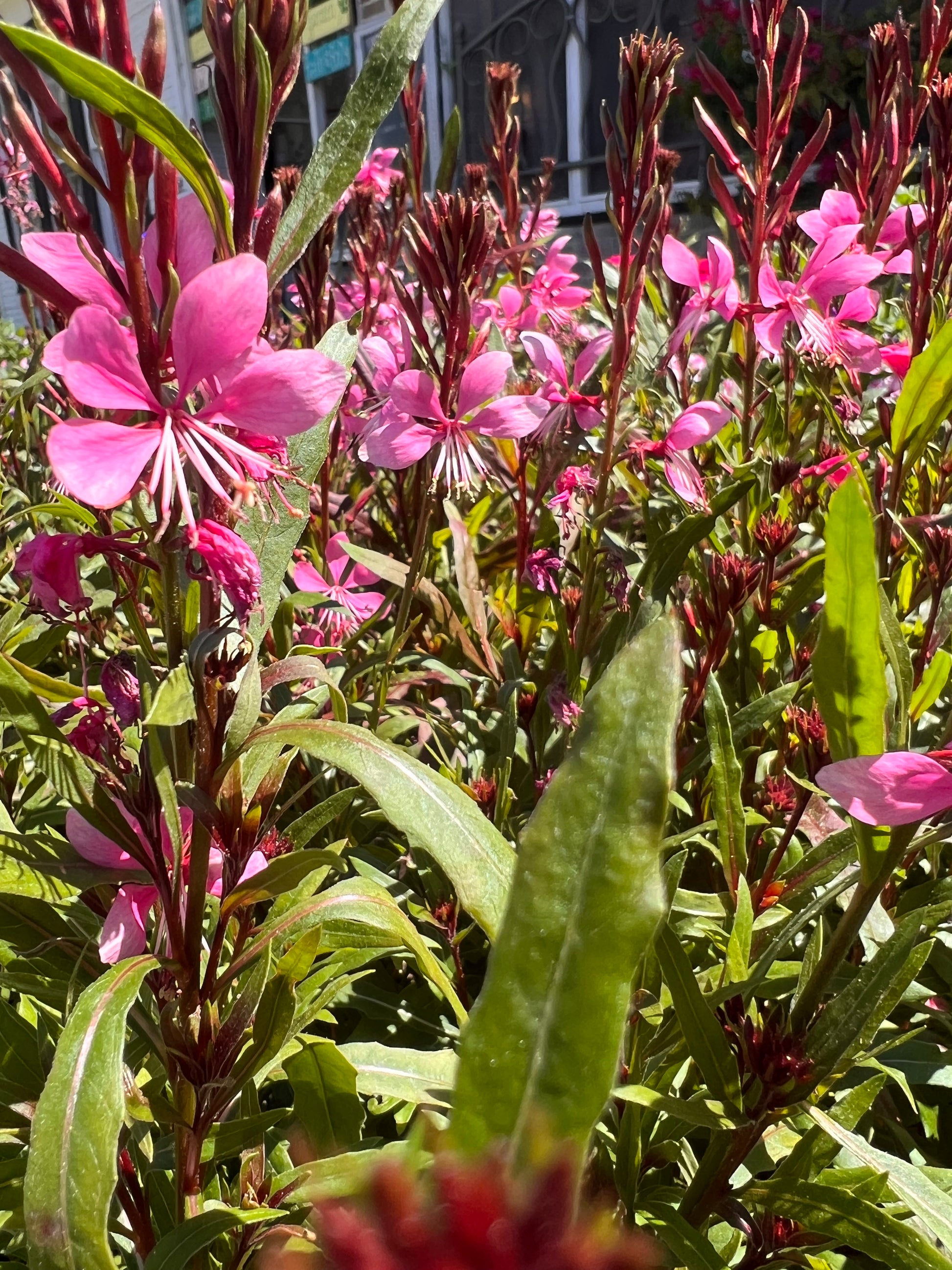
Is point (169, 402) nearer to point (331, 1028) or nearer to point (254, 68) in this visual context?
point (254, 68)

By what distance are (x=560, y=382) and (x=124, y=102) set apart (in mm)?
1250

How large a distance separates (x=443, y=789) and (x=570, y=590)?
0.91 m

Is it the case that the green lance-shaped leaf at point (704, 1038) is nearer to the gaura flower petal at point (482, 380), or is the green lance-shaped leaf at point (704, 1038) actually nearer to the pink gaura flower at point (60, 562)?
the pink gaura flower at point (60, 562)

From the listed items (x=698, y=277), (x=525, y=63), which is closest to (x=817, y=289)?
Result: (x=698, y=277)

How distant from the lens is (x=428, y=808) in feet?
2.47

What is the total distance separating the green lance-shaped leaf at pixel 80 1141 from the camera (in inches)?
24.1

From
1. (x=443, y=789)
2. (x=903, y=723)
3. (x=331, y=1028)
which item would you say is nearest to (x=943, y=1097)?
(x=903, y=723)

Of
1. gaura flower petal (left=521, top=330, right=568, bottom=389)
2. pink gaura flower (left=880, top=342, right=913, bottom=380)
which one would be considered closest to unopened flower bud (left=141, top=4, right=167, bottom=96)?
gaura flower petal (left=521, top=330, right=568, bottom=389)

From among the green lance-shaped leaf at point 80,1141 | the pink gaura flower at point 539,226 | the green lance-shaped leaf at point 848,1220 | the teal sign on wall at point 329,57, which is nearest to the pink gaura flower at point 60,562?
the green lance-shaped leaf at point 80,1141

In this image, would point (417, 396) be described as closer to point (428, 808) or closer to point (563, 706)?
point (563, 706)

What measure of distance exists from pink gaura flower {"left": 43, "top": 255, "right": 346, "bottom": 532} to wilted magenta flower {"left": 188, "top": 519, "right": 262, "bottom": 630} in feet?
0.06

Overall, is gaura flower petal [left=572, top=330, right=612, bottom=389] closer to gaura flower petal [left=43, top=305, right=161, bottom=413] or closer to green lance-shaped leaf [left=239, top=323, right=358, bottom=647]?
green lance-shaped leaf [left=239, top=323, right=358, bottom=647]

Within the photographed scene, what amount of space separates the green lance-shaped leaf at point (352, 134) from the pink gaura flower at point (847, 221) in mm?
1133

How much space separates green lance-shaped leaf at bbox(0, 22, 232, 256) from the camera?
0.55 m
